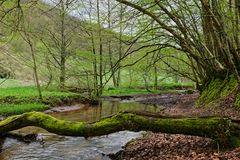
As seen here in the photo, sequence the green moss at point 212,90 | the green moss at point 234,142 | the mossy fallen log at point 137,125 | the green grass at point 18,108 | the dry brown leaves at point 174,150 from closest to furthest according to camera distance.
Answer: the dry brown leaves at point 174,150 → the green moss at point 234,142 → the mossy fallen log at point 137,125 → the green moss at point 212,90 → the green grass at point 18,108

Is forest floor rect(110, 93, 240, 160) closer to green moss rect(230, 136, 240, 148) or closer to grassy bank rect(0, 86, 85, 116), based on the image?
green moss rect(230, 136, 240, 148)

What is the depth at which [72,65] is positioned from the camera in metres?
31.1

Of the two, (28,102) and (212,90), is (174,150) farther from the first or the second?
(28,102)

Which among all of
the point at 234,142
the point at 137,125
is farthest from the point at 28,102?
the point at 234,142

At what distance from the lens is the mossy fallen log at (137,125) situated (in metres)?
7.57

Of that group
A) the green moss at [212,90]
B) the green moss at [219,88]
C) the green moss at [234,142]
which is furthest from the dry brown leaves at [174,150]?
the green moss at [212,90]

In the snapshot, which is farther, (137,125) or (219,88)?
(219,88)

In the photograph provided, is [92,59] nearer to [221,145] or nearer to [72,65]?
[72,65]

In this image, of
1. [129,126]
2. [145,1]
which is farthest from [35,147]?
[145,1]

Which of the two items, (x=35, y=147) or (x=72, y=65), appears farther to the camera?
(x=72, y=65)

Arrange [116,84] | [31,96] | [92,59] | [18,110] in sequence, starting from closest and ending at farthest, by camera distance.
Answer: [18,110]
[31,96]
[92,59]
[116,84]

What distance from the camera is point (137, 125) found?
8430mm

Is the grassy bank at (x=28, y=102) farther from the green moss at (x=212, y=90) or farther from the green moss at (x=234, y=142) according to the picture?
the green moss at (x=234, y=142)

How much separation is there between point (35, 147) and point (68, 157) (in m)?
1.90
